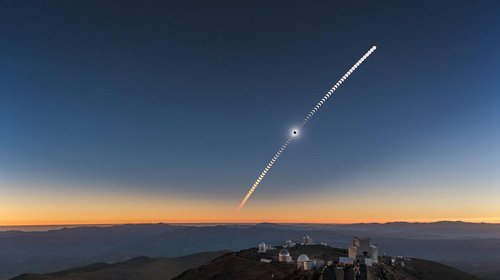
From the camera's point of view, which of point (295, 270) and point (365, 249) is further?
point (365, 249)

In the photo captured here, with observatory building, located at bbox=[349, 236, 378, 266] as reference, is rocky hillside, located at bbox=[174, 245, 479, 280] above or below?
below

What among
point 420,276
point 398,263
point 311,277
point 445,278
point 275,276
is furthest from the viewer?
point 445,278

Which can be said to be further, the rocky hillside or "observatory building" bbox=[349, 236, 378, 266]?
"observatory building" bbox=[349, 236, 378, 266]

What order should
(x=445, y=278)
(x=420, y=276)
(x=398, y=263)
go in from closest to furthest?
(x=420, y=276) → (x=398, y=263) → (x=445, y=278)

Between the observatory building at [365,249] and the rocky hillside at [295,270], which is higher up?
the observatory building at [365,249]

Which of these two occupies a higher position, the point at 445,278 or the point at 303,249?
the point at 303,249

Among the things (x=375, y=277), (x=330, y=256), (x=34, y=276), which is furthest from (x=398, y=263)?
(x=34, y=276)

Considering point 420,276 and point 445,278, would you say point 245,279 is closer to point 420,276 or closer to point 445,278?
point 420,276

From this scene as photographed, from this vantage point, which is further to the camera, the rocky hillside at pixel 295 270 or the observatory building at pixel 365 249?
the observatory building at pixel 365 249

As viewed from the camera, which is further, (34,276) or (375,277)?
(34,276)

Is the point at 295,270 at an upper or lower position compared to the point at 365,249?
lower
